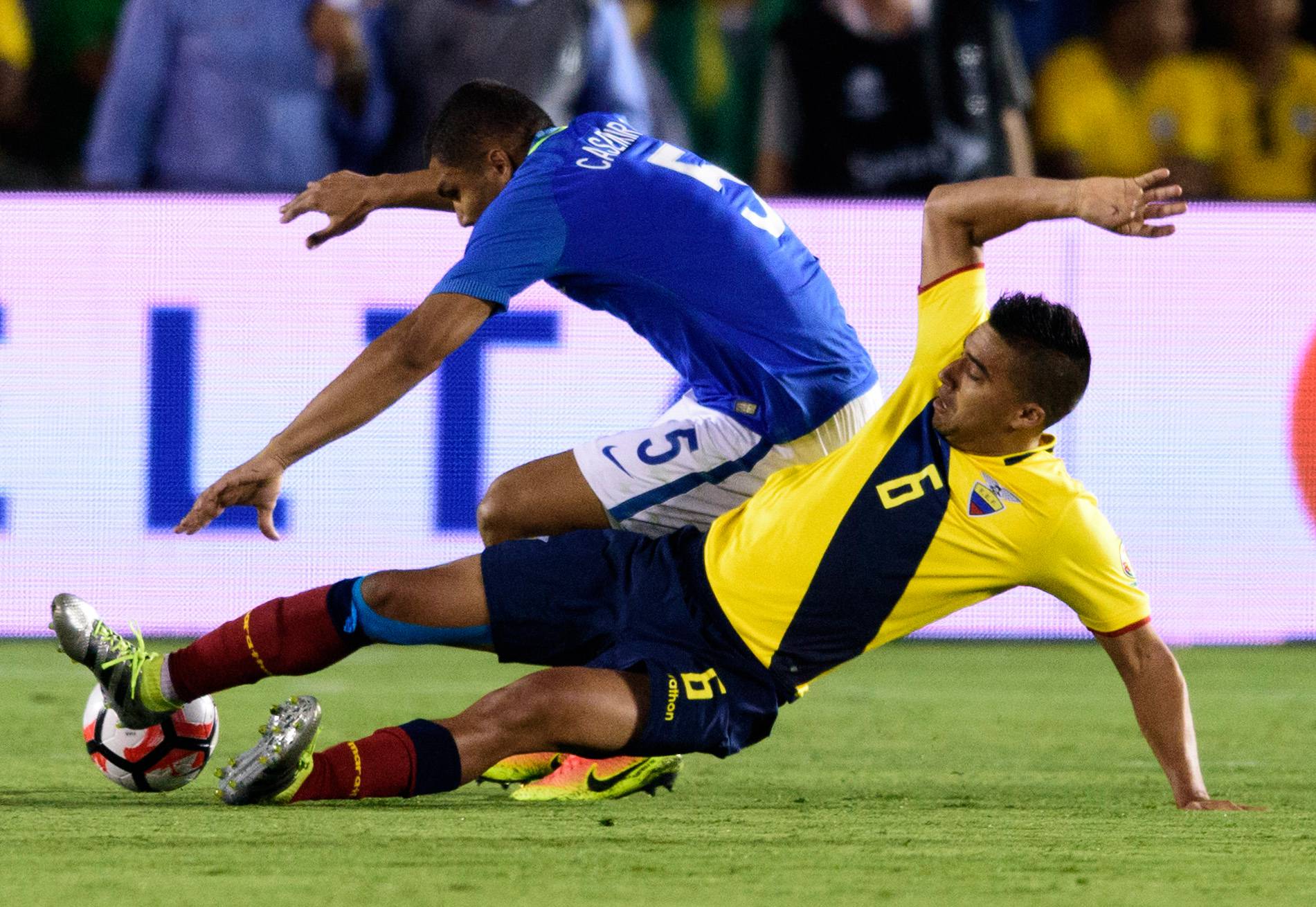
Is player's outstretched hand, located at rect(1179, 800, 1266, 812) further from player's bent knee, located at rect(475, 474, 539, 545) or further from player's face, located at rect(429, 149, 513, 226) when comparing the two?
player's face, located at rect(429, 149, 513, 226)

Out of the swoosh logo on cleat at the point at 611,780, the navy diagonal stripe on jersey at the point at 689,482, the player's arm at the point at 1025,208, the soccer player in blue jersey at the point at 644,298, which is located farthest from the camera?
the navy diagonal stripe on jersey at the point at 689,482

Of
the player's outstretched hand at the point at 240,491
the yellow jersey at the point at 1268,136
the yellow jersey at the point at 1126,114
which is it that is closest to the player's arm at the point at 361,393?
the player's outstretched hand at the point at 240,491

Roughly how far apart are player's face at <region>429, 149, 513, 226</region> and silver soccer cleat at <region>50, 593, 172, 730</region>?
127 cm

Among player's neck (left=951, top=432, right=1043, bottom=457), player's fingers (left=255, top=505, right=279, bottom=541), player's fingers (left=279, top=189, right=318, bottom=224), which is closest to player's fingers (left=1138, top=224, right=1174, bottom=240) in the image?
player's neck (left=951, top=432, right=1043, bottom=457)

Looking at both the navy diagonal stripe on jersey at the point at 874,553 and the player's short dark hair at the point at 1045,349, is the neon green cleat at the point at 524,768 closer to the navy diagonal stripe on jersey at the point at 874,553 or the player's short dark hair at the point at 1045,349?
the navy diagonal stripe on jersey at the point at 874,553

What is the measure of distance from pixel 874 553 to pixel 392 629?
102 centimetres

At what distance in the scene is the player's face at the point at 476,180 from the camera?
14.6 ft

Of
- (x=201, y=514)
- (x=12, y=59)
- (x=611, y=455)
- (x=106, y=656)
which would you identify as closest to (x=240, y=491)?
(x=201, y=514)

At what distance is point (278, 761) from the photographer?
3756 millimetres

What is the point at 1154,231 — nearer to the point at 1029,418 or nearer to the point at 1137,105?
the point at 1029,418

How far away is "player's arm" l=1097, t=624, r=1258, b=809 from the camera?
3971 millimetres

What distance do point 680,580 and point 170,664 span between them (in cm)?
A: 111

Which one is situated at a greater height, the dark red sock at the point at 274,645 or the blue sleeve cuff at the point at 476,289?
the blue sleeve cuff at the point at 476,289

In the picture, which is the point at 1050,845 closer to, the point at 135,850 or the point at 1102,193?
the point at 1102,193
